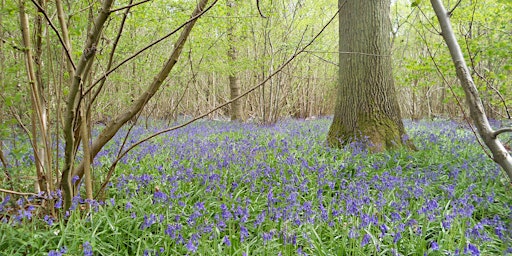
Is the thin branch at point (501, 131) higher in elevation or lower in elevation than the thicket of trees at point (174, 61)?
lower

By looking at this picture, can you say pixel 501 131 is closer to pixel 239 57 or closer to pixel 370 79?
pixel 370 79

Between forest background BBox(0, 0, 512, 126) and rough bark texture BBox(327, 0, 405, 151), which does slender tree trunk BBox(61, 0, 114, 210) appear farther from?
rough bark texture BBox(327, 0, 405, 151)

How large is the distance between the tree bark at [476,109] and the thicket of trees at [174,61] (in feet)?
0.76

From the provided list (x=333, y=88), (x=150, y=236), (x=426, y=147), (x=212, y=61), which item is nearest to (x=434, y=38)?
(x=333, y=88)

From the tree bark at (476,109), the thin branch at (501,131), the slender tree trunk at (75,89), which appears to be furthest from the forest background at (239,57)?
the thin branch at (501,131)

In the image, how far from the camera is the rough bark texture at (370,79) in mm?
4934

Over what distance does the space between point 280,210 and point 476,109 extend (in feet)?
6.15

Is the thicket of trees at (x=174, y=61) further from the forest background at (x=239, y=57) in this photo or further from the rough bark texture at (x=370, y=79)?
the rough bark texture at (x=370, y=79)

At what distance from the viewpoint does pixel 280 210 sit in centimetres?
269

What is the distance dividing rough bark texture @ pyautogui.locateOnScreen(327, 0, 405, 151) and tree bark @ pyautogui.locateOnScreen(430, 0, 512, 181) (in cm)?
392

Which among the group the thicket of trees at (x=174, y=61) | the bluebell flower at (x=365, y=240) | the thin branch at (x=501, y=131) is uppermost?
the thicket of trees at (x=174, y=61)

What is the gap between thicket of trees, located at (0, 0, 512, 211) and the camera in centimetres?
224

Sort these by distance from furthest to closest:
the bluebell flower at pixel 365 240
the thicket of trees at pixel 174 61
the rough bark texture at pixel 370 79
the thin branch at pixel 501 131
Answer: the rough bark texture at pixel 370 79
the thicket of trees at pixel 174 61
the bluebell flower at pixel 365 240
the thin branch at pixel 501 131

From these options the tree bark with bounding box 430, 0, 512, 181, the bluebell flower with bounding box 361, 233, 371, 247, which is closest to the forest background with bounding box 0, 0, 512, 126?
the tree bark with bounding box 430, 0, 512, 181
